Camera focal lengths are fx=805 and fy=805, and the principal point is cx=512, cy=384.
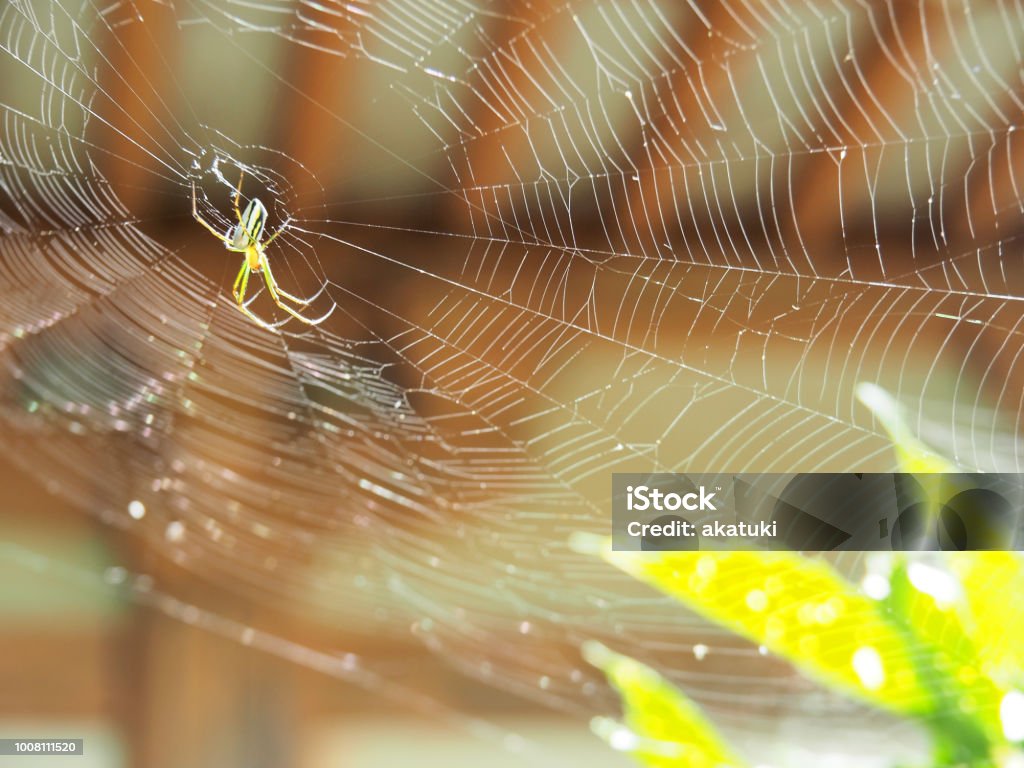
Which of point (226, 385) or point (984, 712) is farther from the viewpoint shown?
point (226, 385)

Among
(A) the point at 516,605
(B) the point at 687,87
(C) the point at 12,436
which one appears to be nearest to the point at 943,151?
(B) the point at 687,87

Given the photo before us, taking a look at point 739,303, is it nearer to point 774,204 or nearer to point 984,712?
point 774,204

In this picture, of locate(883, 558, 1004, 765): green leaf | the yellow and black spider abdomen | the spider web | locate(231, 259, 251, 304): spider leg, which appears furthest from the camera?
locate(231, 259, 251, 304): spider leg

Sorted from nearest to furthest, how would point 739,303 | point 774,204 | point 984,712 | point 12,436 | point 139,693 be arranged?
point 984,712 → point 12,436 → point 774,204 → point 739,303 → point 139,693

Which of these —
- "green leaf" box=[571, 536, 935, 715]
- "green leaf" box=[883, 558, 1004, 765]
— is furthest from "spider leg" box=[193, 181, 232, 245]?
"green leaf" box=[883, 558, 1004, 765]

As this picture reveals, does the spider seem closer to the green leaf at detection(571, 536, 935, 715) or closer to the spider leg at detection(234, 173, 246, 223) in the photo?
the spider leg at detection(234, 173, 246, 223)

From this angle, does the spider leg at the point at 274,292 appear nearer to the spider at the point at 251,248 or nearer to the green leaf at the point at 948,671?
the spider at the point at 251,248

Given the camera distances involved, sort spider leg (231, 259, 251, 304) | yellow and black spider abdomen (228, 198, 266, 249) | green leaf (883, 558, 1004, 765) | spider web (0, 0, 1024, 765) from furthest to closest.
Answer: spider leg (231, 259, 251, 304) < yellow and black spider abdomen (228, 198, 266, 249) < spider web (0, 0, 1024, 765) < green leaf (883, 558, 1004, 765)

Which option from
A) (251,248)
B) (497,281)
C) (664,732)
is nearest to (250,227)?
(251,248)
